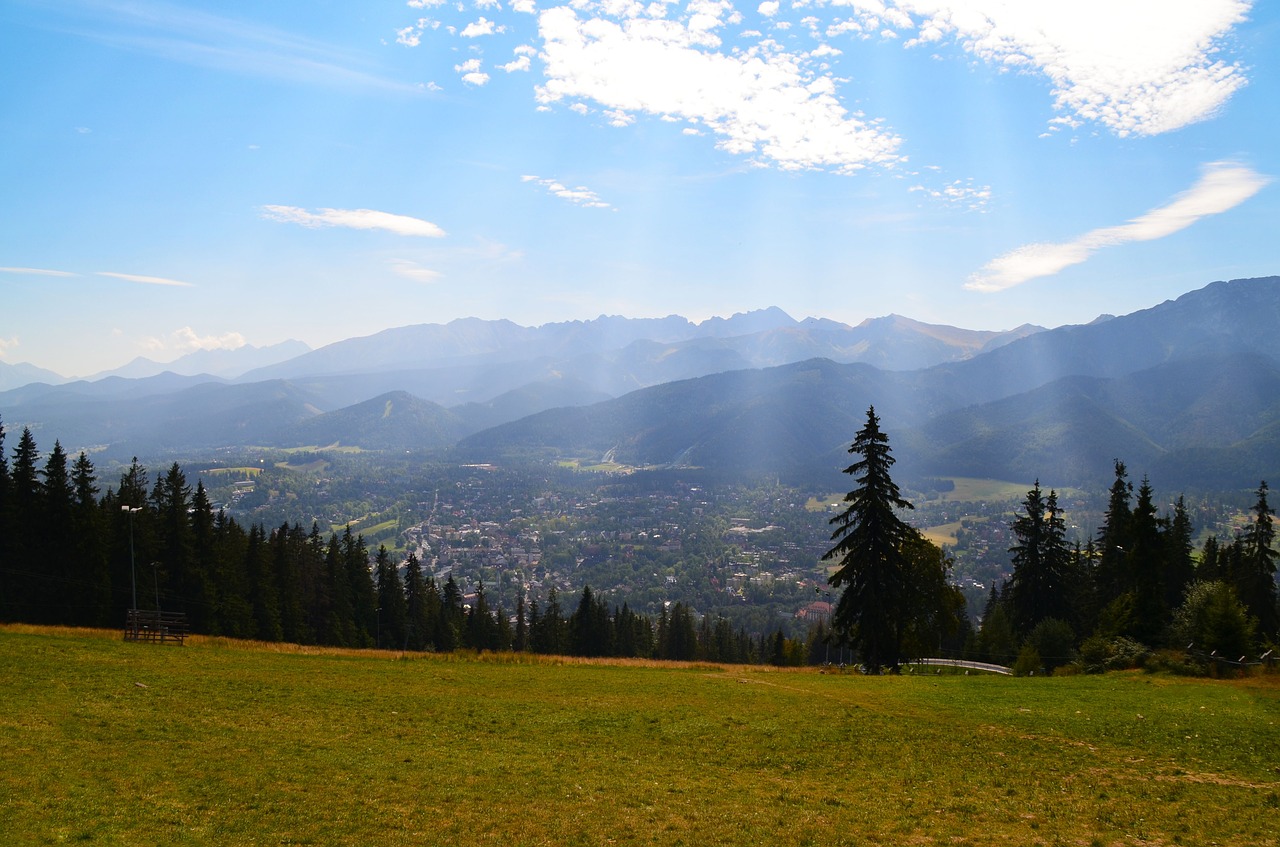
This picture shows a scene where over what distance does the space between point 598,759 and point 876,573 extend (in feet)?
84.0

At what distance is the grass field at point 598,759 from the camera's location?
12.4m

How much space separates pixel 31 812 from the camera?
37.6 feet

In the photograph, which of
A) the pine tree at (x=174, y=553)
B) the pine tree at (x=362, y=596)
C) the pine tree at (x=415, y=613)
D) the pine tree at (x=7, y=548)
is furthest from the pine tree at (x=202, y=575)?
the pine tree at (x=415, y=613)

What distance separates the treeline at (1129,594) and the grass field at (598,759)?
6.25m

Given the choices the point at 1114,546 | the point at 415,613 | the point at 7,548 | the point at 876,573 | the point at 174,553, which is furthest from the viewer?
the point at 415,613

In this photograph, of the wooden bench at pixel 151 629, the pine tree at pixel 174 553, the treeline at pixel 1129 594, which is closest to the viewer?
the wooden bench at pixel 151 629

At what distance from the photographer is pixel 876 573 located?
3853cm

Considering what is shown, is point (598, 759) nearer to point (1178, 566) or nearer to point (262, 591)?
point (262, 591)

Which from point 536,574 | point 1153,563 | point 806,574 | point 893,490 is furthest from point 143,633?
point 806,574

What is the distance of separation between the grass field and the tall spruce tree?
38.8 ft

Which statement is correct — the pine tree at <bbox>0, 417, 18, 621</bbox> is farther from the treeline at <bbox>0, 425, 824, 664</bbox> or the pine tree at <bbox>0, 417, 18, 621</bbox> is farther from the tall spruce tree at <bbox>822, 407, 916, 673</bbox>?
the tall spruce tree at <bbox>822, 407, 916, 673</bbox>

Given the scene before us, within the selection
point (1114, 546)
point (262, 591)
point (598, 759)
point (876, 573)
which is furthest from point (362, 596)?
point (1114, 546)

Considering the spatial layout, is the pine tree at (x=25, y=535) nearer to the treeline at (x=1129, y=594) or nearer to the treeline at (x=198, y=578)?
the treeline at (x=198, y=578)

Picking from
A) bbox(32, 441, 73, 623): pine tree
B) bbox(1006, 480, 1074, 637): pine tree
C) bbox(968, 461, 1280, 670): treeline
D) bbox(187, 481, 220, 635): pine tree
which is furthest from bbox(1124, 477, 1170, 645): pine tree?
bbox(32, 441, 73, 623): pine tree
